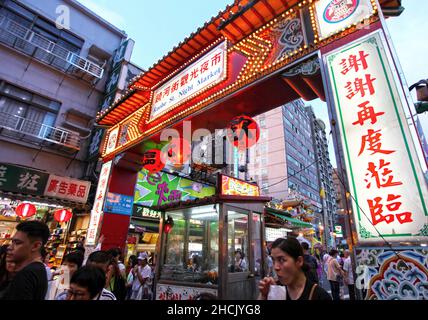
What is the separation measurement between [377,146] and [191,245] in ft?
20.4

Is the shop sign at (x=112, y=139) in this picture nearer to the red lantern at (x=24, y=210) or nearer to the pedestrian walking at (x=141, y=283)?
the red lantern at (x=24, y=210)

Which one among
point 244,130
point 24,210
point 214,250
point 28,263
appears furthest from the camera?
point 24,210

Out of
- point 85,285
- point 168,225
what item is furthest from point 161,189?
point 85,285

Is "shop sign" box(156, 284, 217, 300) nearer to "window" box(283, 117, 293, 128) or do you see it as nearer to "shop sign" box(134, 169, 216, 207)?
"shop sign" box(134, 169, 216, 207)

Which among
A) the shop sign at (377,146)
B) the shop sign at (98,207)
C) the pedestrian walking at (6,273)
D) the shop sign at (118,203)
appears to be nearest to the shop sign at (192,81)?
the shop sign at (377,146)

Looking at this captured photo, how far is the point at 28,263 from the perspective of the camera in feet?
8.10

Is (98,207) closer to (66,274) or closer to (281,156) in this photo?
(66,274)

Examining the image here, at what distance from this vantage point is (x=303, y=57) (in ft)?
15.4

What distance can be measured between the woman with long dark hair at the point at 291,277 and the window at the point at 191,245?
4.74m

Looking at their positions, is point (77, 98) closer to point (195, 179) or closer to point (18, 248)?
point (195, 179)

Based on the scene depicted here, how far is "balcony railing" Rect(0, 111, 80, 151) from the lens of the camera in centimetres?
1117

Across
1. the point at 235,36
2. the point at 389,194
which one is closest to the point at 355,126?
the point at 389,194
